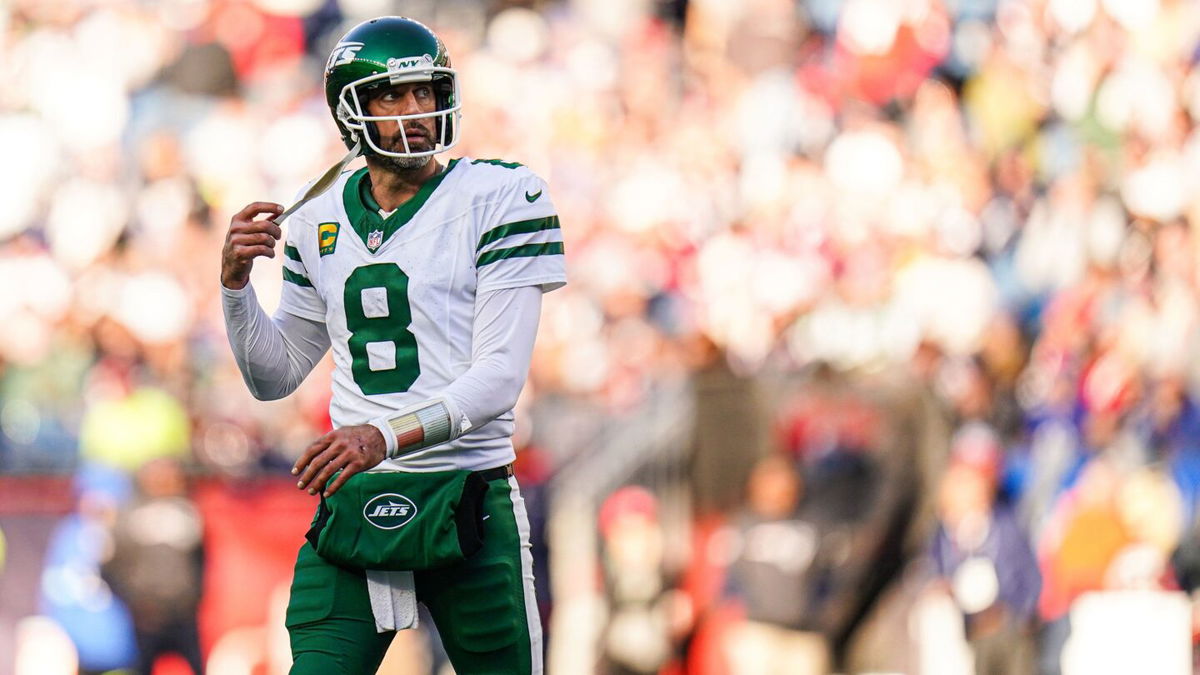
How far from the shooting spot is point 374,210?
4.01m

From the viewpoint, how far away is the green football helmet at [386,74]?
3.96 metres

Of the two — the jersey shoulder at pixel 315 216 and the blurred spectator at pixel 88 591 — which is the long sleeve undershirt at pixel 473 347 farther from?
the blurred spectator at pixel 88 591

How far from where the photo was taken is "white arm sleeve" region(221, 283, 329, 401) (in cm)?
403

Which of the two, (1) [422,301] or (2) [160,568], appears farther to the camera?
(2) [160,568]

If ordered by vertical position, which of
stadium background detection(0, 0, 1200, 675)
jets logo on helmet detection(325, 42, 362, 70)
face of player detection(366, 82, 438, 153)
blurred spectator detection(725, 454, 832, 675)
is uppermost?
jets logo on helmet detection(325, 42, 362, 70)

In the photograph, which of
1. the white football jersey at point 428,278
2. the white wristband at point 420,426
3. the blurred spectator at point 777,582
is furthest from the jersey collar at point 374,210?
the blurred spectator at point 777,582

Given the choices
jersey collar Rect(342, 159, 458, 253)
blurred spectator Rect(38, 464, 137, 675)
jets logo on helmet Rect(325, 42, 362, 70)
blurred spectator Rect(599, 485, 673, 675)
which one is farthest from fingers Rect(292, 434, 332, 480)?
blurred spectator Rect(599, 485, 673, 675)

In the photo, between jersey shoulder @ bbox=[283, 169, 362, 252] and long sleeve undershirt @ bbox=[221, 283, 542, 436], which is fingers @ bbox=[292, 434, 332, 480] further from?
jersey shoulder @ bbox=[283, 169, 362, 252]

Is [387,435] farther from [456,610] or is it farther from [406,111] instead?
[406,111]

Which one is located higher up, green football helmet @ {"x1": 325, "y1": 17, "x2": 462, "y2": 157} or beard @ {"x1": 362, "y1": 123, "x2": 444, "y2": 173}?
green football helmet @ {"x1": 325, "y1": 17, "x2": 462, "y2": 157}

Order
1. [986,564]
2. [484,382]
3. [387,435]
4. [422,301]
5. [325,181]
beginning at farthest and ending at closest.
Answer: [986,564] < [325,181] < [422,301] < [484,382] < [387,435]

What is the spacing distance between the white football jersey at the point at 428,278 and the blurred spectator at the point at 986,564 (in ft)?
17.7

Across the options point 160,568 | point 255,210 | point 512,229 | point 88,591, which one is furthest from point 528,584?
point 88,591

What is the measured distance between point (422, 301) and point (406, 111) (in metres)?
0.42
